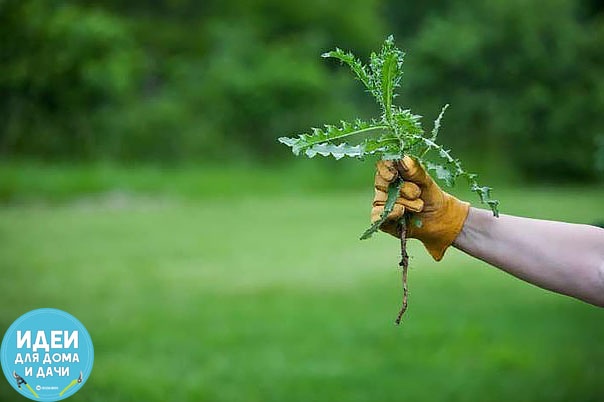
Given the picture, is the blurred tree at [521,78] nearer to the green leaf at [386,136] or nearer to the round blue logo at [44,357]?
the round blue logo at [44,357]

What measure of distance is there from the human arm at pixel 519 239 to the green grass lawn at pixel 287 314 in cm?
330

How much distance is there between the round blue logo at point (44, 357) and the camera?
4395 millimetres

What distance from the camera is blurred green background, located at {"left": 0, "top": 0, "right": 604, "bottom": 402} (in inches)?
252

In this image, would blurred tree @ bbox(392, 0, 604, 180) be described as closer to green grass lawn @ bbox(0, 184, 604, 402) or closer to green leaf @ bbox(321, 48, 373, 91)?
green grass lawn @ bbox(0, 184, 604, 402)

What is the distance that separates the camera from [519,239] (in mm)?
2410

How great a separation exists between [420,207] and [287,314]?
5.50m

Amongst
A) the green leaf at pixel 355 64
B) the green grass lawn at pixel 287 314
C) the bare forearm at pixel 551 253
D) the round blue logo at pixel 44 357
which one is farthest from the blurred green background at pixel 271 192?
the green leaf at pixel 355 64

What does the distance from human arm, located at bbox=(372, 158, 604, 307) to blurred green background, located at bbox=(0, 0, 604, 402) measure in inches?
98.2

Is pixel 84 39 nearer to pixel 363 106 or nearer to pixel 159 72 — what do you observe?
pixel 159 72

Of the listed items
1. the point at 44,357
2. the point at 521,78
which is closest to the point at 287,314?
the point at 44,357

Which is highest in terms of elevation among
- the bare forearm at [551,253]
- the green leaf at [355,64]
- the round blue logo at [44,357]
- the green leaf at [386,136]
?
the round blue logo at [44,357]

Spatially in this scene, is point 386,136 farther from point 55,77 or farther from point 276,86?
point 276,86

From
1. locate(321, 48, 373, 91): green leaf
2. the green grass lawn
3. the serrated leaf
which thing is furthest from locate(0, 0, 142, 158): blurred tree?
the serrated leaf

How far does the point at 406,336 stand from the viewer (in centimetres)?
700
